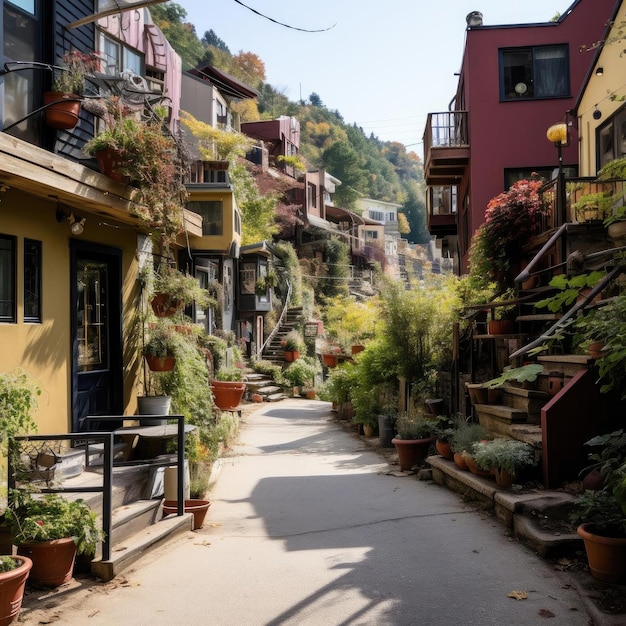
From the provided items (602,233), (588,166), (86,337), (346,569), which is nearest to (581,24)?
(588,166)

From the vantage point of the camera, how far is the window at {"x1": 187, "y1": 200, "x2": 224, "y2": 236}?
1830 centimetres

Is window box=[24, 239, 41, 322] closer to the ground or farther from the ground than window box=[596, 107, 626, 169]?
closer to the ground

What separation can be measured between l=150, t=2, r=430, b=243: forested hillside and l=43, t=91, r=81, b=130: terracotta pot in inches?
1452

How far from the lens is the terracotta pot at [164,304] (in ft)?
30.9

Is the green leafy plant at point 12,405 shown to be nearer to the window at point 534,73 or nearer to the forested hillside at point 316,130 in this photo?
the window at point 534,73

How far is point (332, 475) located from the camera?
10945 millimetres

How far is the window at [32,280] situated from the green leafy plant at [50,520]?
238cm

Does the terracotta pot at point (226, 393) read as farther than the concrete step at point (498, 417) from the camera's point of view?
Yes

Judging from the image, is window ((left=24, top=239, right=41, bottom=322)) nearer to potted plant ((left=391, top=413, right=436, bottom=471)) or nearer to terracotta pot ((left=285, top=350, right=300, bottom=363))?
potted plant ((left=391, top=413, right=436, bottom=471))

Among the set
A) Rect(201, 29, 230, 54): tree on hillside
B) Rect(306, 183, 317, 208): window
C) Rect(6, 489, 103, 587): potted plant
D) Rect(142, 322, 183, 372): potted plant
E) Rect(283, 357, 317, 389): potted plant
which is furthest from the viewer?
Rect(201, 29, 230, 54): tree on hillside

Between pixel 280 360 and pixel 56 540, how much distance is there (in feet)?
79.7

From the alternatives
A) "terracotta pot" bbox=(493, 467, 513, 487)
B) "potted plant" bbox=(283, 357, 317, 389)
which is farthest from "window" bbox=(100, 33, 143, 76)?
"potted plant" bbox=(283, 357, 317, 389)

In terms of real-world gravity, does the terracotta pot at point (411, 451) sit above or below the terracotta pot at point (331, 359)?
below

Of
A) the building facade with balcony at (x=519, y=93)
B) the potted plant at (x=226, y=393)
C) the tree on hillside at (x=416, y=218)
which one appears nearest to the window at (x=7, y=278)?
the potted plant at (x=226, y=393)
